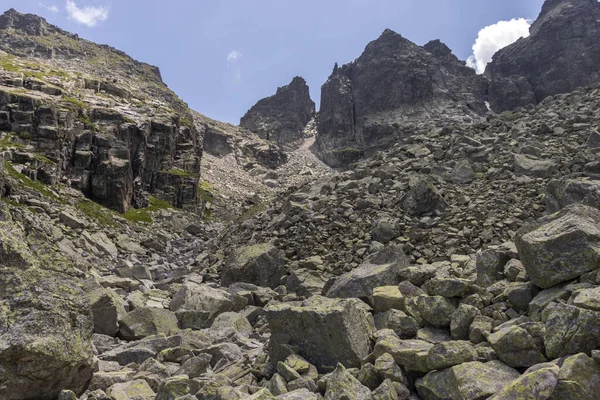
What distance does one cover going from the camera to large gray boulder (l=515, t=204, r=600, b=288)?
7.86m

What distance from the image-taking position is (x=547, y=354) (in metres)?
6.44

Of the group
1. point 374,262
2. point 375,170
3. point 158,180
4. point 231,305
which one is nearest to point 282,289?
point 231,305

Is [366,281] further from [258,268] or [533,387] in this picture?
[258,268]

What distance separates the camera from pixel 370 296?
38.2ft

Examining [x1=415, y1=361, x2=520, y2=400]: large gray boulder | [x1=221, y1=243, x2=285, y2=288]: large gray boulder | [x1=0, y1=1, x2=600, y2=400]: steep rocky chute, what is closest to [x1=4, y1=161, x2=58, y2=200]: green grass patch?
[x1=0, y1=1, x2=600, y2=400]: steep rocky chute

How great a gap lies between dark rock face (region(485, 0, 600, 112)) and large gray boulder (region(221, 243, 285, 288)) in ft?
625

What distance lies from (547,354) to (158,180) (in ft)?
264

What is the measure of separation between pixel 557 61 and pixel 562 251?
721 ft

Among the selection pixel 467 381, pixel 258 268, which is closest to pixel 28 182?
pixel 258 268

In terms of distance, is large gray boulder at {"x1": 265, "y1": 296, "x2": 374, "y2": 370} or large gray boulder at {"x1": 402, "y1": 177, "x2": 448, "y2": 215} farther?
large gray boulder at {"x1": 402, "y1": 177, "x2": 448, "y2": 215}

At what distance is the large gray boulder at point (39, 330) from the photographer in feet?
20.4

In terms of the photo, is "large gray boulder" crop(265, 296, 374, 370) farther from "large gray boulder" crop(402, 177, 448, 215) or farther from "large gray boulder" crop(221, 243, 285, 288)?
"large gray boulder" crop(402, 177, 448, 215)

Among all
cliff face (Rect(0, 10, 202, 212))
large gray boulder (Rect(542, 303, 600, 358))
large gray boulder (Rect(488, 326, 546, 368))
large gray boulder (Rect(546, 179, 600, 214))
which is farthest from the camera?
cliff face (Rect(0, 10, 202, 212))

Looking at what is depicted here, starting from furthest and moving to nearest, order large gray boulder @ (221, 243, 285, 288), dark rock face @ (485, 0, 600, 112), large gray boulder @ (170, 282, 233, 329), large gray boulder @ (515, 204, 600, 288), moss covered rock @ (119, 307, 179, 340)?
dark rock face @ (485, 0, 600, 112) < large gray boulder @ (221, 243, 285, 288) < large gray boulder @ (170, 282, 233, 329) < moss covered rock @ (119, 307, 179, 340) < large gray boulder @ (515, 204, 600, 288)
